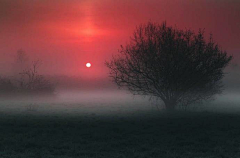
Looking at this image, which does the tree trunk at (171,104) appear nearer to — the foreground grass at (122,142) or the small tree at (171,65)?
the small tree at (171,65)

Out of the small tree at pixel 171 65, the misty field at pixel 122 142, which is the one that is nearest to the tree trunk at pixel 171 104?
the small tree at pixel 171 65

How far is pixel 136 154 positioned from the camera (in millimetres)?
13258

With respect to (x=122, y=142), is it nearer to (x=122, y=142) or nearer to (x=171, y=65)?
(x=122, y=142)

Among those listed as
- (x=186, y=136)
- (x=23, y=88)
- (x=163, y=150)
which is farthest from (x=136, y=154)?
(x=23, y=88)

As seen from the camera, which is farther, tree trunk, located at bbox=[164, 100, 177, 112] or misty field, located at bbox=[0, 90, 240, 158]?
tree trunk, located at bbox=[164, 100, 177, 112]

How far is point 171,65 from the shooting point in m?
34.2

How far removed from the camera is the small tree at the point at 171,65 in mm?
34188

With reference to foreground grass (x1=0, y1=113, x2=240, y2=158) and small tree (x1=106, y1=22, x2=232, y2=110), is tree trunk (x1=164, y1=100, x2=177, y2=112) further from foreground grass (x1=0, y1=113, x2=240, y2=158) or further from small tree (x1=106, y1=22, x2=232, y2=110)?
foreground grass (x1=0, y1=113, x2=240, y2=158)

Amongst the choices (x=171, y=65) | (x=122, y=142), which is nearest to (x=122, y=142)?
(x=122, y=142)

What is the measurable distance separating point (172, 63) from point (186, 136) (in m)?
17.3

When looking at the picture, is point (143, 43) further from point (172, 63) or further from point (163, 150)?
point (163, 150)

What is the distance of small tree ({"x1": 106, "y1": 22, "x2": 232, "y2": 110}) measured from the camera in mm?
34188

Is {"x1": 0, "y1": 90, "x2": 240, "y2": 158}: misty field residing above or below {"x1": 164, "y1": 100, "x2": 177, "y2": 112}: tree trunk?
below

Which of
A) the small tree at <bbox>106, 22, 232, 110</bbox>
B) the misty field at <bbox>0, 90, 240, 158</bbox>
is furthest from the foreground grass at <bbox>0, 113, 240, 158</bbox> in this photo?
the small tree at <bbox>106, 22, 232, 110</bbox>
